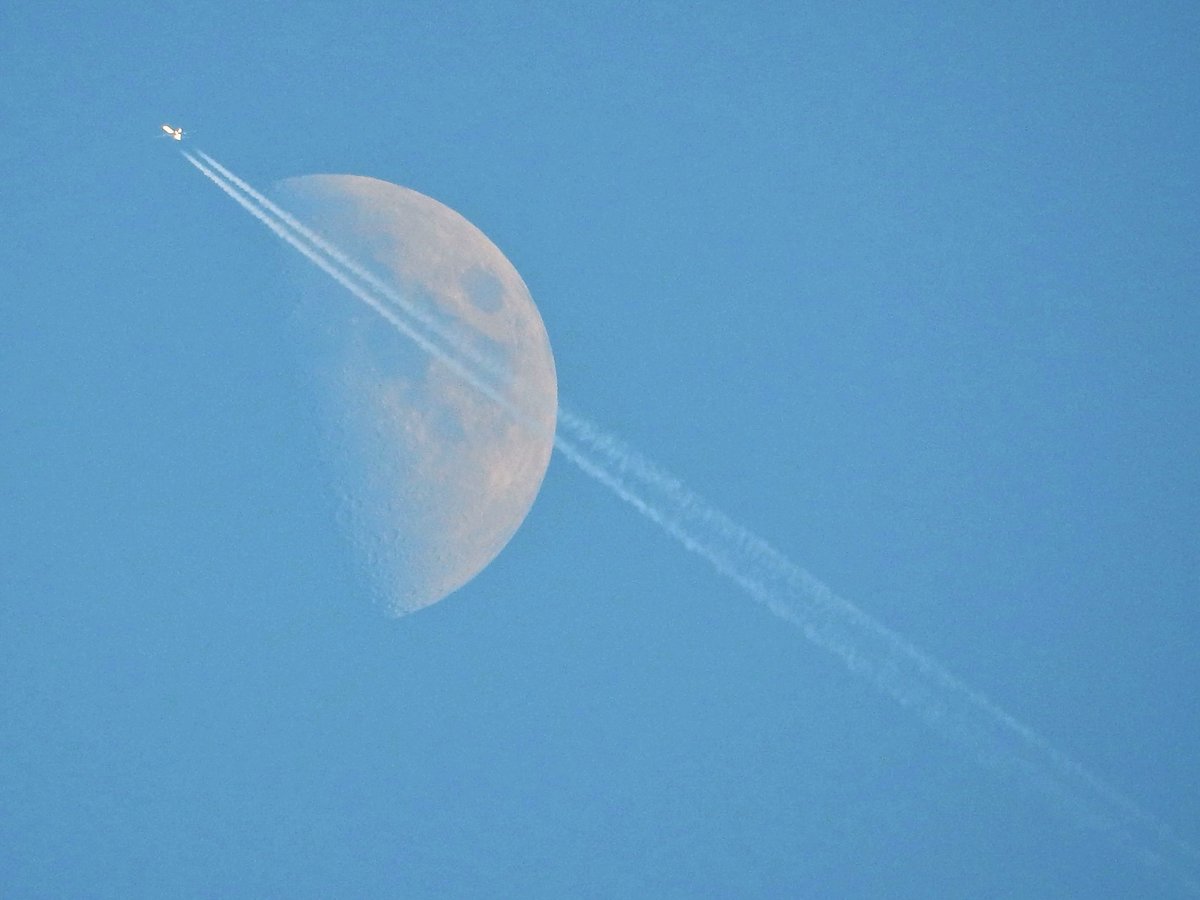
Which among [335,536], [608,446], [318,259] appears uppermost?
[318,259]

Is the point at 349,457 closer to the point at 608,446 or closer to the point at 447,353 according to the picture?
the point at 447,353

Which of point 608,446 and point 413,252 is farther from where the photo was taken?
point 608,446

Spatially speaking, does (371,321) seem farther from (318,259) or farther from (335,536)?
(335,536)

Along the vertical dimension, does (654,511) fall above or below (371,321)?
below

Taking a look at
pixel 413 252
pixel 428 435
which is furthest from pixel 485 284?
pixel 428 435

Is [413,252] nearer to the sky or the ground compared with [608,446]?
nearer to the sky

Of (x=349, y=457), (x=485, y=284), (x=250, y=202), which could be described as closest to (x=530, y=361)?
(x=485, y=284)

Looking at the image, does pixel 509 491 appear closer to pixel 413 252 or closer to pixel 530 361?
pixel 530 361
